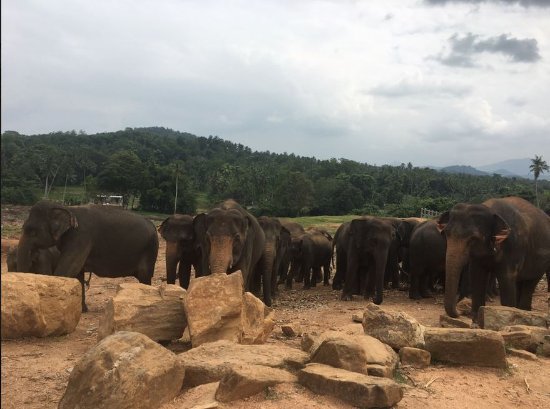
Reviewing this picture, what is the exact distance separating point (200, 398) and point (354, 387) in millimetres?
1361

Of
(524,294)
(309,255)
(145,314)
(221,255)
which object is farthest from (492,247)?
(309,255)

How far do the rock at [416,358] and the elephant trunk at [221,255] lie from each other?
136 inches

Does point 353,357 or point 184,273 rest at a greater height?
point 353,357

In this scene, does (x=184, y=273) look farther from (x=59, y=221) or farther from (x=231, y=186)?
(x=231, y=186)

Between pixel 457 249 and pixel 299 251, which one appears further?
pixel 299 251

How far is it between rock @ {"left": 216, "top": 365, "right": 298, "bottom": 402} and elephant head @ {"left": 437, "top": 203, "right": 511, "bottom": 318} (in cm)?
486

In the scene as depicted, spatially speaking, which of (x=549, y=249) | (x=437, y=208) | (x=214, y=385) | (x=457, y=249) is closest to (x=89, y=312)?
(x=214, y=385)

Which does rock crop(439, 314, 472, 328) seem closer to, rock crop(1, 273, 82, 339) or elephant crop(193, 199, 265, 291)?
elephant crop(193, 199, 265, 291)

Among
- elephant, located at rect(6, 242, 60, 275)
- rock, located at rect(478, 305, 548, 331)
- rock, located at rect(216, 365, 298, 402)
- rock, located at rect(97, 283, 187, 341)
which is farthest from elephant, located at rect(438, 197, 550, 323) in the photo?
elephant, located at rect(6, 242, 60, 275)

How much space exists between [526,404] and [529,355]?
149 centimetres

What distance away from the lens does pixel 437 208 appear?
202ft

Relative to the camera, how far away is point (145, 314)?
6.10m

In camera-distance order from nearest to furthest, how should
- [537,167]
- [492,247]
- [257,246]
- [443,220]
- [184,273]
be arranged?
[492,247]
[443,220]
[257,246]
[184,273]
[537,167]

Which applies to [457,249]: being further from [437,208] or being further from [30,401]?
[437,208]
